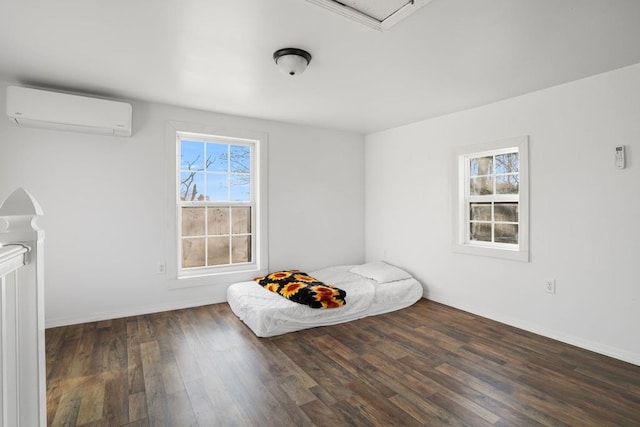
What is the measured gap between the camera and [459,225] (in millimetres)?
3922

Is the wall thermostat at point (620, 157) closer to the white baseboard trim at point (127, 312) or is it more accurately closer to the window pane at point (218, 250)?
the window pane at point (218, 250)

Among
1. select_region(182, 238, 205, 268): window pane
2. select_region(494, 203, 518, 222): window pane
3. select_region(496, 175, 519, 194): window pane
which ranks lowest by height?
select_region(182, 238, 205, 268): window pane

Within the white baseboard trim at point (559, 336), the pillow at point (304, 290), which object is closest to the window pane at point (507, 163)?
the white baseboard trim at point (559, 336)

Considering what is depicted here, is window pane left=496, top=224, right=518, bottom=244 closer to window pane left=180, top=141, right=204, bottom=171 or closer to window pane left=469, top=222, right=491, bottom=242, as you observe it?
window pane left=469, top=222, right=491, bottom=242

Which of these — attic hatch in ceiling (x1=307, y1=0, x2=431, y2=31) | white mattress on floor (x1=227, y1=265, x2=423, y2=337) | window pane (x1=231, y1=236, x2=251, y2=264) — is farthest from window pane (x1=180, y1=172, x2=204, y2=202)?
attic hatch in ceiling (x1=307, y1=0, x2=431, y2=31)

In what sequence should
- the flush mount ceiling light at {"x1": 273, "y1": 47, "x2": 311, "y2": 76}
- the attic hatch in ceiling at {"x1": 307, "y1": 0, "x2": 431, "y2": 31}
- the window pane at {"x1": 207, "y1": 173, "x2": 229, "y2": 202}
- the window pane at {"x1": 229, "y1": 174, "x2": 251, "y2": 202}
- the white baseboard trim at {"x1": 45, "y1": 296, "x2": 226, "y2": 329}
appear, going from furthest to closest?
the window pane at {"x1": 229, "y1": 174, "x2": 251, "y2": 202}
the window pane at {"x1": 207, "y1": 173, "x2": 229, "y2": 202}
the white baseboard trim at {"x1": 45, "y1": 296, "x2": 226, "y2": 329}
the flush mount ceiling light at {"x1": 273, "y1": 47, "x2": 311, "y2": 76}
the attic hatch in ceiling at {"x1": 307, "y1": 0, "x2": 431, "y2": 31}

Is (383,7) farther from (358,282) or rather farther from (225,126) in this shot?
(358,282)

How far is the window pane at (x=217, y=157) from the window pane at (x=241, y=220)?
0.57 metres

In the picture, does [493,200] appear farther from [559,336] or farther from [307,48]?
[307,48]

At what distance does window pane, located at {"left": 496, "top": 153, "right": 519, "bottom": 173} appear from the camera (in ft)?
11.5

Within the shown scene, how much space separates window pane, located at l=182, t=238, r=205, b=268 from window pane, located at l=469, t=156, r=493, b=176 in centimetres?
344

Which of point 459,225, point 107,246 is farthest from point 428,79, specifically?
point 107,246

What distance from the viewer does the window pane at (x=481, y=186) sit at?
375 centimetres

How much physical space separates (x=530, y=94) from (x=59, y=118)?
449 centimetres
